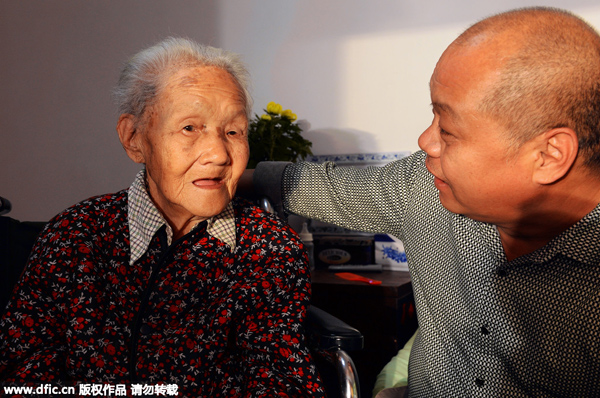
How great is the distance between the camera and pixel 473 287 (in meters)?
1.29

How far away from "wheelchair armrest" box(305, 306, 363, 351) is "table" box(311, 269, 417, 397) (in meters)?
0.86

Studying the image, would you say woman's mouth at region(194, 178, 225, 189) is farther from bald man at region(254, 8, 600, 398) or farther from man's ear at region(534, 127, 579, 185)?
man's ear at region(534, 127, 579, 185)

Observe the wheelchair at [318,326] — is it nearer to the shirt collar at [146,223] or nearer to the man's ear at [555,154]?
the shirt collar at [146,223]

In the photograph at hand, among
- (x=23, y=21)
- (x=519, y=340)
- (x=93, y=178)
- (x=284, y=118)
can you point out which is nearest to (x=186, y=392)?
(x=519, y=340)

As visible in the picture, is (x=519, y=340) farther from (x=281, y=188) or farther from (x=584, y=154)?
(x=281, y=188)

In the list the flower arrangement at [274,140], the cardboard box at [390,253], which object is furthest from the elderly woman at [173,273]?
the cardboard box at [390,253]

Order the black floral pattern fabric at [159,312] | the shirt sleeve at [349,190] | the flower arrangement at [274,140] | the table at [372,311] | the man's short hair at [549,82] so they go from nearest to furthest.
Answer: the man's short hair at [549,82] < the black floral pattern fabric at [159,312] < the shirt sleeve at [349,190] < the table at [372,311] < the flower arrangement at [274,140]

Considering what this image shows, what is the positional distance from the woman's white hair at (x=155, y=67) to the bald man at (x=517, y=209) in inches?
19.9

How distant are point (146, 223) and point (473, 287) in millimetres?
781

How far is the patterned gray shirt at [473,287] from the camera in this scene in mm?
1128

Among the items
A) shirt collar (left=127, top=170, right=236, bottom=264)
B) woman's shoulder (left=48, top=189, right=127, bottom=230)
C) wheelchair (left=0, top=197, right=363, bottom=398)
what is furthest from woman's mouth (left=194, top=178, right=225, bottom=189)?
wheelchair (left=0, top=197, right=363, bottom=398)

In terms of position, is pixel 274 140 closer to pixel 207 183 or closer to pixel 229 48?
pixel 229 48

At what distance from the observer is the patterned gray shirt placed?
113 cm

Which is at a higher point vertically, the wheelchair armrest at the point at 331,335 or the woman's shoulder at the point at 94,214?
the woman's shoulder at the point at 94,214
